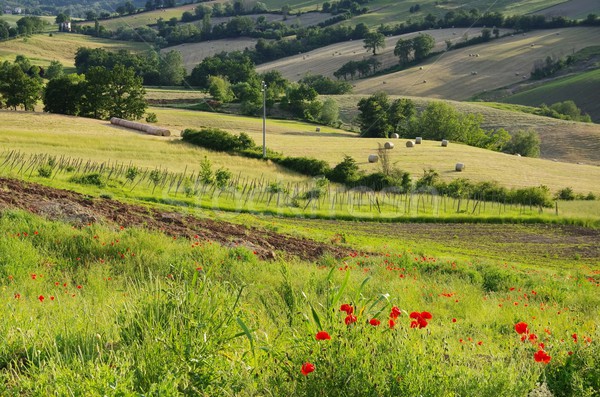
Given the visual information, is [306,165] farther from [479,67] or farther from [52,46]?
[52,46]

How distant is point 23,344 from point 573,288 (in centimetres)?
1460

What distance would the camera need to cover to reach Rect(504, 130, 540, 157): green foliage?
86.5 meters

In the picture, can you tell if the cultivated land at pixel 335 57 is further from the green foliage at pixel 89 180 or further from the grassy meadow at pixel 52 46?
the green foliage at pixel 89 180

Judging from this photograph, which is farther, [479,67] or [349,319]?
Answer: [479,67]

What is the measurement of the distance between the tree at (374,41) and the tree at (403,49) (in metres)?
7.79

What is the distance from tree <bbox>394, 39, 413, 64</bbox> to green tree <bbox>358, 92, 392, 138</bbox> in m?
57.9

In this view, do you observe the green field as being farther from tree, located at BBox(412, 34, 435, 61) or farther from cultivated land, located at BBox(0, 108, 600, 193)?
cultivated land, located at BBox(0, 108, 600, 193)

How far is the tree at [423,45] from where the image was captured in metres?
149

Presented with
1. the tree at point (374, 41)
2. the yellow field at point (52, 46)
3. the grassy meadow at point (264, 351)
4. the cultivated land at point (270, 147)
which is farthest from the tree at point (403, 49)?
the grassy meadow at point (264, 351)

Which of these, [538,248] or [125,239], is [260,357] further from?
[538,248]

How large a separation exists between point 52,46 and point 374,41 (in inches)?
3232

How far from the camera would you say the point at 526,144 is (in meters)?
87.4

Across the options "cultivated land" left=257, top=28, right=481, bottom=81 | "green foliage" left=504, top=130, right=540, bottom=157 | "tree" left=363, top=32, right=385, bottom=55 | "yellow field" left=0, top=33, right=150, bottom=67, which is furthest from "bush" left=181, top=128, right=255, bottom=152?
"tree" left=363, top=32, right=385, bottom=55

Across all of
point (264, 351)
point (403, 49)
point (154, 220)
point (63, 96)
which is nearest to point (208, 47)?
point (403, 49)
